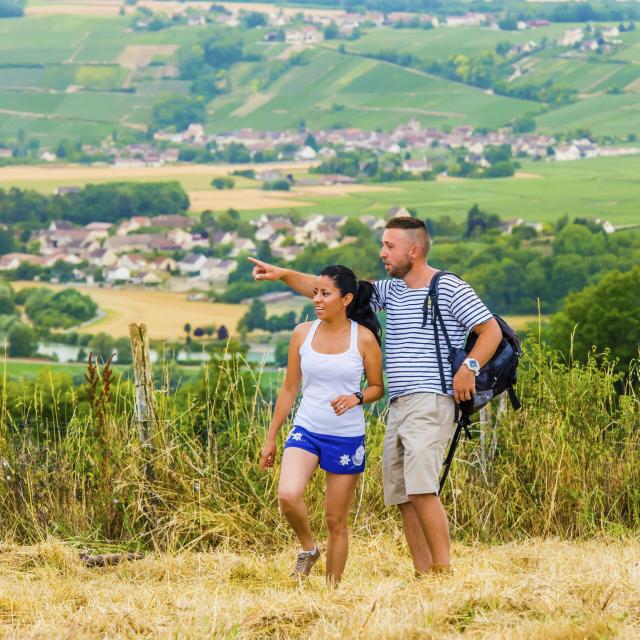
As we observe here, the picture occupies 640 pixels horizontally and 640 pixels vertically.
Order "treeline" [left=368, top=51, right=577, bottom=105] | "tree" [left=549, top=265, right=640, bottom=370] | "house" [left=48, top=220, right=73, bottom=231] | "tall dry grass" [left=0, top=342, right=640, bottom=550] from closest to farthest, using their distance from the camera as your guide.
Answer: "tall dry grass" [left=0, top=342, right=640, bottom=550] → "tree" [left=549, top=265, right=640, bottom=370] → "house" [left=48, top=220, right=73, bottom=231] → "treeline" [left=368, top=51, right=577, bottom=105]

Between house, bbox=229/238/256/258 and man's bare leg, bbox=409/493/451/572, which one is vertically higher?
man's bare leg, bbox=409/493/451/572

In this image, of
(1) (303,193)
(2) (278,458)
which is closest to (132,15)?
(1) (303,193)

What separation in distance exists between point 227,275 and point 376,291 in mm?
86721

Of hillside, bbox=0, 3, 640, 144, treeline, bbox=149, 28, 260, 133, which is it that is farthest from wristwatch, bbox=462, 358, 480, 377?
treeline, bbox=149, 28, 260, 133

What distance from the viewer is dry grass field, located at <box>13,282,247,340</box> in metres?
74.9

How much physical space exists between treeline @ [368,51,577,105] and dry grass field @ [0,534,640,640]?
139 meters

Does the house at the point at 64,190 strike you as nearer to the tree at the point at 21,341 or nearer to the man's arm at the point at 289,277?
the tree at the point at 21,341

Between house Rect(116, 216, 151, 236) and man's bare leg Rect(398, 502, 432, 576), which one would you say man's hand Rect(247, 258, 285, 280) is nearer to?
man's bare leg Rect(398, 502, 432, 576)

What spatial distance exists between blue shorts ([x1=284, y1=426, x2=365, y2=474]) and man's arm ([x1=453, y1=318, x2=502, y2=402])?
40 centimetres

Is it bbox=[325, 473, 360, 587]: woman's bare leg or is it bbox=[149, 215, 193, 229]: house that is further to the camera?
bbox=[149, 215, 193, 229]: house

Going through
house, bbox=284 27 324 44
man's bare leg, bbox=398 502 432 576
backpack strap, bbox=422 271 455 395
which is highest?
backpack strap, bbox=422 271 455 395

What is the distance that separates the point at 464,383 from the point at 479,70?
146 m

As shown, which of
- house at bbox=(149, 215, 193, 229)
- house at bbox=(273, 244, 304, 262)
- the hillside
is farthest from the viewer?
the hillside

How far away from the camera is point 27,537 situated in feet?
18.9
